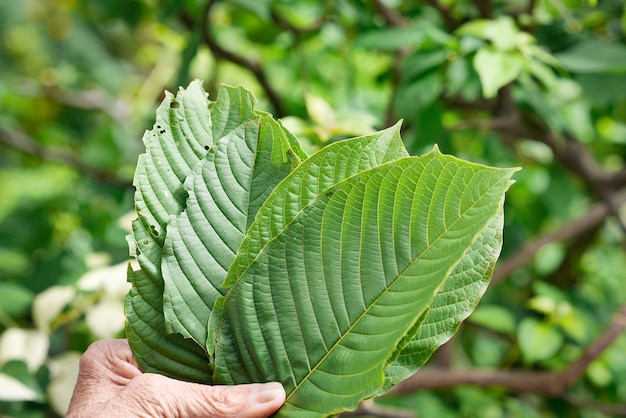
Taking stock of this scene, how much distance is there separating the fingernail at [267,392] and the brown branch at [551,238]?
2.36 ft

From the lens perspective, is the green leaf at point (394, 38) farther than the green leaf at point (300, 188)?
Yes

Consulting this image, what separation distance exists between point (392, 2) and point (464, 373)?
59 cm

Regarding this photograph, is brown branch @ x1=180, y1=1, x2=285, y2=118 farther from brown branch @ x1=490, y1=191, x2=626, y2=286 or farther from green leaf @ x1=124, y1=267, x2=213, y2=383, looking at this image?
green leaf @ x1=124, y1=267, x2=213, y2=383

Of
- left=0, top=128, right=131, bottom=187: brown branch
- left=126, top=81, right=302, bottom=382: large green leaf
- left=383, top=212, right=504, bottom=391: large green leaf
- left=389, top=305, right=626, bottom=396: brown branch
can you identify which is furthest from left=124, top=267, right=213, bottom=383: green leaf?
left=0, top=128, right=131, bottom=187: brown branch

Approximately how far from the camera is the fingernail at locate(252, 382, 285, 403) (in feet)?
1.06

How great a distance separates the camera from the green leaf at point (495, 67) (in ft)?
2.07

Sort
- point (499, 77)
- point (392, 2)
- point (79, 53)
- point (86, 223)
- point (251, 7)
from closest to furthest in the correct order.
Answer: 1. point (499, 77)
2. point (251, 7)
3. point (392, 2)
4. point (86, 223)
5. point (79, 53)

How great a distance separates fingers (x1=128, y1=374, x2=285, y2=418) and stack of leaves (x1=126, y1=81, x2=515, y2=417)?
0.04ft

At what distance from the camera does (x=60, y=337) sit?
1.01 m

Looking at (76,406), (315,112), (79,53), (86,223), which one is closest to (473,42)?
(315,112)

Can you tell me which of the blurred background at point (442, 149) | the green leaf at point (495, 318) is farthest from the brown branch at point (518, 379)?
the green leaf at point (495, 318)

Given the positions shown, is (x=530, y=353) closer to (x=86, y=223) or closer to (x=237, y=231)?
(x=237, y=231)

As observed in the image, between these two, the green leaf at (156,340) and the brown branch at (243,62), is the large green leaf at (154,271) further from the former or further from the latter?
the brown branch at (243,62)

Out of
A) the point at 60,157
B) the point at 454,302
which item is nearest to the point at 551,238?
the point at 454,302
